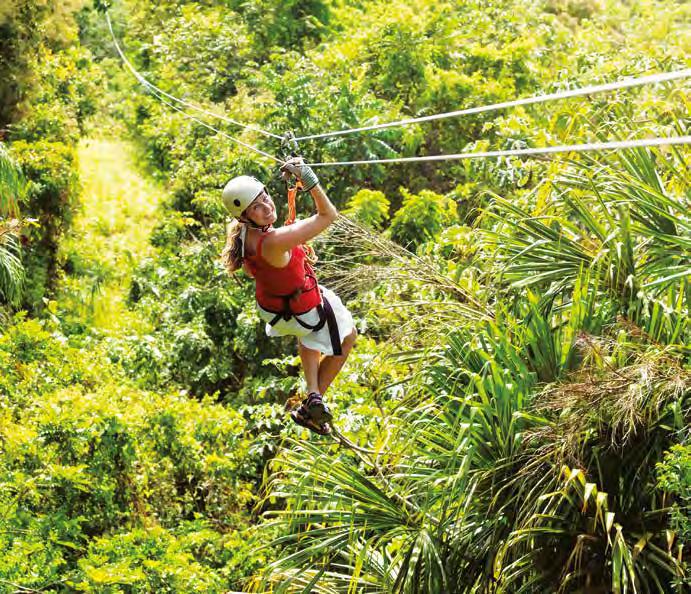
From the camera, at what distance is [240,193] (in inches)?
183

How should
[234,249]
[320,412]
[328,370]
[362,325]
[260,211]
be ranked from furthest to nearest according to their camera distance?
1. [362,325]
2. [328,370]
3. [320,412]
4. [234,249]
5. [260,211]

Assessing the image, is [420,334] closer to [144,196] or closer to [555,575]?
[555,575]

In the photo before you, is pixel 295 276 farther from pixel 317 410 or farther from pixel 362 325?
pixel 362 325

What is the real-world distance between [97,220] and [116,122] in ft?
12.4

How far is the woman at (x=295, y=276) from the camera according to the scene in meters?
4.65

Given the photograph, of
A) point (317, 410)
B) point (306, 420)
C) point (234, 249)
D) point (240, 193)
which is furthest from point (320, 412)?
point (240, 193)

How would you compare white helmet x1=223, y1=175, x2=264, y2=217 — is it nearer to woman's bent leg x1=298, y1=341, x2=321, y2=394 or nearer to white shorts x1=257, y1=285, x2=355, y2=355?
white shorts x1=257, y1=285, x2=355, y2=355

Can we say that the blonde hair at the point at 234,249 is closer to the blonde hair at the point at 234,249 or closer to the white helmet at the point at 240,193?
the blonde hair at the point at 234,249

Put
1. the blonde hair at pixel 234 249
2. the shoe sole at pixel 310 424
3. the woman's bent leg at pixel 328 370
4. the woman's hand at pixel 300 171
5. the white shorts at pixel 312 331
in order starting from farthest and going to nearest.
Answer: the woman's bent leg at pixel 328 370, the shoe sole at pixel 310 424, the white shorts at pixel 312 331, the blonde hair at pixel 234 249, the woman's hand at pixel 300 171

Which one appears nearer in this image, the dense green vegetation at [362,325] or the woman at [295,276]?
the woman at [295,276]

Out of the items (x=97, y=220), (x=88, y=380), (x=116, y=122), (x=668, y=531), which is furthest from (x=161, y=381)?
(x=116, y=122)

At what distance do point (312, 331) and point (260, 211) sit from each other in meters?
0.73

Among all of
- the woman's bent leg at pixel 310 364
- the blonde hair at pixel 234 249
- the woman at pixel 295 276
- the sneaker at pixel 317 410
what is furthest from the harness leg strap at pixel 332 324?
the blonde hair at pixel 234 249

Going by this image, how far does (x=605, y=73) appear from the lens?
39.5ft
